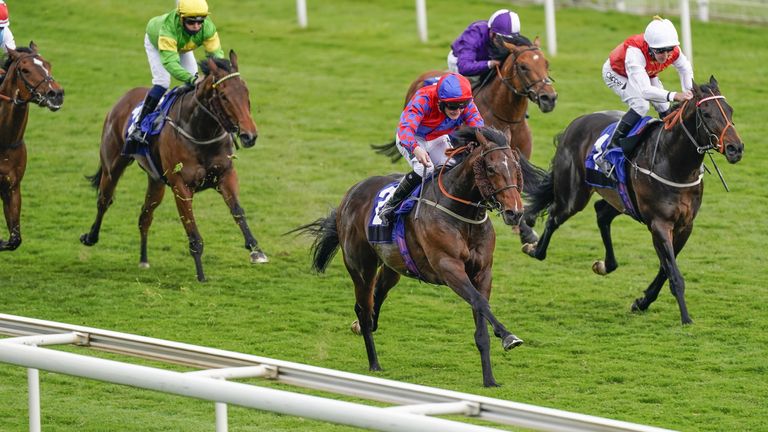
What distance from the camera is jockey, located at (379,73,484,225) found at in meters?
7.59

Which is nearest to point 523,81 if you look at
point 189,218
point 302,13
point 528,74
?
point 528,74

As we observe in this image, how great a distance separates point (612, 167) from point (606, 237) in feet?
3.08

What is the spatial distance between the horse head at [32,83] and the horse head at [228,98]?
46.9 inches

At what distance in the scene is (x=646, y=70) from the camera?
945cm

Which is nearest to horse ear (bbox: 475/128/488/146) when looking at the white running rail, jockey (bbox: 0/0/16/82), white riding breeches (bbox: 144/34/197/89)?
the white running rail

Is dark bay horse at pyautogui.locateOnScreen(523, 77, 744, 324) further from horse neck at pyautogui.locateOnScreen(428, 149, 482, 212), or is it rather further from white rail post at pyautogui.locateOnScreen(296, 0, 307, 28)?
white rail post at pyautogui.locateOnScreen(296, 0, 307, 28)

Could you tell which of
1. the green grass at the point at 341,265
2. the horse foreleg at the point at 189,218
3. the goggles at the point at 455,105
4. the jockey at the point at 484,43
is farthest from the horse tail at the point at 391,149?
the goggles at the point at 455,105

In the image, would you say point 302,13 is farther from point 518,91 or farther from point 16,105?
point 518,91

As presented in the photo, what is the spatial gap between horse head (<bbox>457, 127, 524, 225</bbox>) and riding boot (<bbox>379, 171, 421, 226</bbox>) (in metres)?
0.48

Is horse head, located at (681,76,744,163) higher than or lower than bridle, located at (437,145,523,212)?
lower

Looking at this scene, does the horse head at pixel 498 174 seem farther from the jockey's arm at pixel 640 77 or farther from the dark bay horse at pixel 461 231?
the jockey's arm at pixel 640 77

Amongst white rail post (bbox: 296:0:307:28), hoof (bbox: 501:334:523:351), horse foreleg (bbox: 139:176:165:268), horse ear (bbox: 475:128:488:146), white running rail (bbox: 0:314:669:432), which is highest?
white running rail (bbox: 0:314:669:432)

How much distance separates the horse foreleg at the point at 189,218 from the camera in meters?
10.5

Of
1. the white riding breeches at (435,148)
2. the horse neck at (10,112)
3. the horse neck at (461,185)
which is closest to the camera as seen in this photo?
the horse neck at (461,185)
